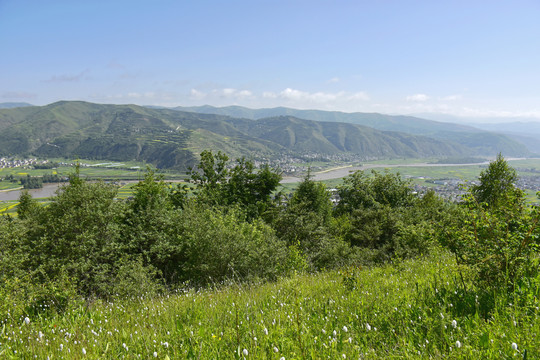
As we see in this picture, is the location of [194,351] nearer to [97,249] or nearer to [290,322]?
[290,322]

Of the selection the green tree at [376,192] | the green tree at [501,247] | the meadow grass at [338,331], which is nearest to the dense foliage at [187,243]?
the green tree at [501,247]

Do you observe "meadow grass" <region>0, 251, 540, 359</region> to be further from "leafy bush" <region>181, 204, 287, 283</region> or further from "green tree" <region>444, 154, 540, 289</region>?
"leafy bush" <region>181, 204, 287, 283</region>

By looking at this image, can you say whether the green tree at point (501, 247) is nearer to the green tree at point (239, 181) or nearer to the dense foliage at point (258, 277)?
the dense foliage at point (258, 277)

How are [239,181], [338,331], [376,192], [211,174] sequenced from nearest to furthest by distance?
[338,331] < [211,174] < [239,181] < [376,192]

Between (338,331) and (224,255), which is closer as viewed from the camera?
(338,331)

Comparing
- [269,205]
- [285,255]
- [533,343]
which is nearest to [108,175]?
[269,205]

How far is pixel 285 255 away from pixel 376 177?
26614 millimetres

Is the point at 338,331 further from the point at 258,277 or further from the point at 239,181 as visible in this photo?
the point at 239,181

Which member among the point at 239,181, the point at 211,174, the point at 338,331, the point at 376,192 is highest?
the point at 338,331

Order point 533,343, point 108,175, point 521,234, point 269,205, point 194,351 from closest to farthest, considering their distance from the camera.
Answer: point 533,343 → point 194,351 → point 521,234 → point 269,205 → point 108,175

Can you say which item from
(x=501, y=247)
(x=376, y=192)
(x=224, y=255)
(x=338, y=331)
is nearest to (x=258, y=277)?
(x=224, y=255)

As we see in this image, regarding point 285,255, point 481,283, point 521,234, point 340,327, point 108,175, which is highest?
point 521,234

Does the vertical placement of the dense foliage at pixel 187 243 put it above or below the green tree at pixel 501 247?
below

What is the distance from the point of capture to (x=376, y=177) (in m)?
37.3
